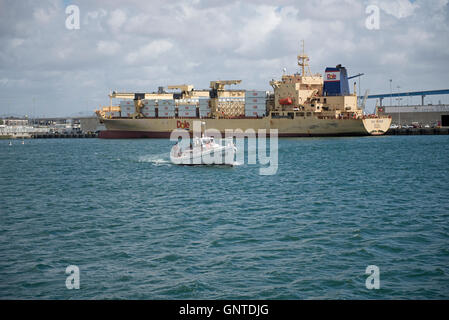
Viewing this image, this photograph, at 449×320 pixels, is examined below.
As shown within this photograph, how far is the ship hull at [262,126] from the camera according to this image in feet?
281

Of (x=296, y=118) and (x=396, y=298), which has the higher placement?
(x=296, y=118)

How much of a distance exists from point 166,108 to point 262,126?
74.8 ft

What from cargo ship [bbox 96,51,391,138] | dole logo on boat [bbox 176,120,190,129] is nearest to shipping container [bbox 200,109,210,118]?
cargo ship [bbox 96,51,391,138]

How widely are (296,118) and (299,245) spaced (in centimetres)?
7252

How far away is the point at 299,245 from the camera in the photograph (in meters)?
16.3

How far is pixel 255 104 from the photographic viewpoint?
93312 millimetres

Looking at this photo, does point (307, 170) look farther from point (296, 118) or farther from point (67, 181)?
point (296, 118)

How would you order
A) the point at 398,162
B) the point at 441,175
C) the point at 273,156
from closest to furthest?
the point at 441,175, the point at 398,162, the point at 273,156

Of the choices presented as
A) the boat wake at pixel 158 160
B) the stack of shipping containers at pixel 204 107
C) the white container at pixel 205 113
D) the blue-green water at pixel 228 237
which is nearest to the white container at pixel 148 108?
the stack of shipping containers at pixel 204 107

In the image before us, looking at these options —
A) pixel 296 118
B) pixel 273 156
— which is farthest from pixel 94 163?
pixel 296 118

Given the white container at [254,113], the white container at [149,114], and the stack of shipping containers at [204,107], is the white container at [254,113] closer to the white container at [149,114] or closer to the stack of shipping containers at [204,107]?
the stack of shipping containers at [204,107]

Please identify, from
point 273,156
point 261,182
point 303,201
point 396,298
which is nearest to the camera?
point 396,298

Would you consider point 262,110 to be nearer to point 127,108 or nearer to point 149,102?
point 149,102

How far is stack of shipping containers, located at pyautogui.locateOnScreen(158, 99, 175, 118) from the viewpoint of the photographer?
9938cm
